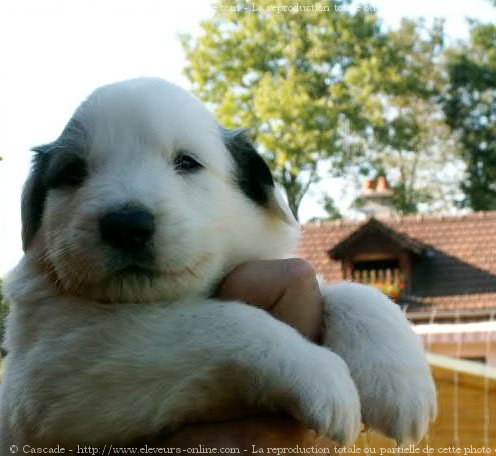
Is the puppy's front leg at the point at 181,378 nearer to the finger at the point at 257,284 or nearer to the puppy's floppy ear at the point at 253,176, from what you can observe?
the finger at the point at 257,284

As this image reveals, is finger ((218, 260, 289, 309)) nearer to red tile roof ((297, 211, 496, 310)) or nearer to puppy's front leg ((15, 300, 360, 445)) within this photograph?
puppy's front leg ((15, 300, 360, 445))

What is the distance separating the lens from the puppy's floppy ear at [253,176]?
Result: 2953mm

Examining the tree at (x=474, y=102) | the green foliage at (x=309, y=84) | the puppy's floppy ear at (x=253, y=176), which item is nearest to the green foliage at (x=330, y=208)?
the green foliage at (x=309, y=84)

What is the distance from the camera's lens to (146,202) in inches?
93.4

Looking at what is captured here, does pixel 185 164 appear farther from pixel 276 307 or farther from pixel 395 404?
pixel 395 404

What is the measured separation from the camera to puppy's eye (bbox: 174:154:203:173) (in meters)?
2.68

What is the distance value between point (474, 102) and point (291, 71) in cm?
1174

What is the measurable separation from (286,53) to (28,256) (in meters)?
28.3

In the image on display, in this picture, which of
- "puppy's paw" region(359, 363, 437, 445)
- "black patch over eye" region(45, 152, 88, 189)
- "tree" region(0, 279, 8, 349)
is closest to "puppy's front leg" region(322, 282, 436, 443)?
"puppy's paw" region(359, 363, 437, 445)

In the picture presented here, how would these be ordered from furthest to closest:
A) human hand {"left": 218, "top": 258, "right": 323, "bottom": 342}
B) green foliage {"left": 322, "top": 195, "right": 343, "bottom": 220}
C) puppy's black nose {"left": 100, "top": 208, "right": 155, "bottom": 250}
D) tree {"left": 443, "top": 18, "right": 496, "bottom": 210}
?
tree {"left": 443, "top": 18, "right": 496, "bottom": 210}
green foliage {"left": 322, "top": 195, "right": 343, "bottom": 220}
human hand {"left": 218, "top": 258, "right": 323, "bottom": 342}
puppy's black nose {"left": 100, "top": 208, "right": 155, "bottom": 250}

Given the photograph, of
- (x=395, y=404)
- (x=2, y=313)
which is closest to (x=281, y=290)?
(x=395, y=404)

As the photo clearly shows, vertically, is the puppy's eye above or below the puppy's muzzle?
above

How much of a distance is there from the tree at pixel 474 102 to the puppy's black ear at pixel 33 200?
3514 cm

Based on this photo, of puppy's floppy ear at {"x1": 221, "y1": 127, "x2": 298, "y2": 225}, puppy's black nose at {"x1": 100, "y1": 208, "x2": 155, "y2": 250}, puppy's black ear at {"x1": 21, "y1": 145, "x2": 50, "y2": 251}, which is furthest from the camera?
puppy's floppy ear at {"x1": 221, "y1": 127, "x2": 298, "y2": 225}
